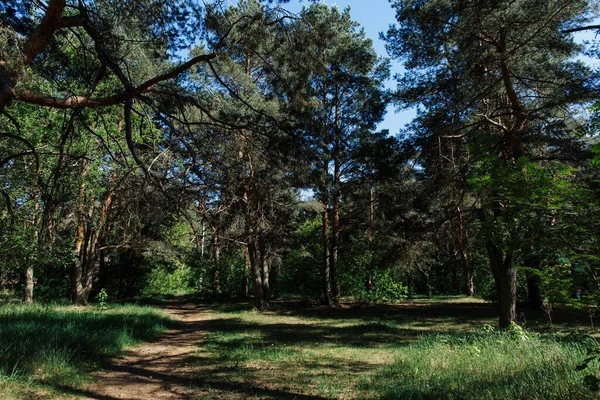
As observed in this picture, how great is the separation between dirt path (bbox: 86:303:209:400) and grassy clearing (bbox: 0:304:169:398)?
30 centimetres

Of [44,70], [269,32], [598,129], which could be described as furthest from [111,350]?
[598,129]

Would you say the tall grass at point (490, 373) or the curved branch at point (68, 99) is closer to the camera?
the tall grass at point (490, 373)

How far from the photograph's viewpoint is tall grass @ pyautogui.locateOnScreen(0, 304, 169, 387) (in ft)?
16.5

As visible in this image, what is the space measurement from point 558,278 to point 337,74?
15653mm

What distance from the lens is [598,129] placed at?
2.89 meters

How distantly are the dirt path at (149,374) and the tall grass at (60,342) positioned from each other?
Result: 12.2 inches

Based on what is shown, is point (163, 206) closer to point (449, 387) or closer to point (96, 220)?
point (449, 387)

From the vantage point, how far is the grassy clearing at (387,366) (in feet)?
13.5

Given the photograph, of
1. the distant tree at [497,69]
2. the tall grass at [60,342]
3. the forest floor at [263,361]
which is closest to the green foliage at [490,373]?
the forest floor at [263,361]

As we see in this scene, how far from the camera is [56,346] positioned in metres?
6.03

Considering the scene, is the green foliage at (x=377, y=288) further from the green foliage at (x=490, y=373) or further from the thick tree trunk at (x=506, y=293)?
the green foliage at (x=490, y=373)

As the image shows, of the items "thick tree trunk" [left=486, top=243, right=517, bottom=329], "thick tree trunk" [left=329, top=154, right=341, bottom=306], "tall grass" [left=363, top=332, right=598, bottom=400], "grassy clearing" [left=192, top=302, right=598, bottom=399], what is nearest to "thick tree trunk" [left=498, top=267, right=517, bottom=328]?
"thick tree trunk" [left=486, top=243, right=517, bottom=329]

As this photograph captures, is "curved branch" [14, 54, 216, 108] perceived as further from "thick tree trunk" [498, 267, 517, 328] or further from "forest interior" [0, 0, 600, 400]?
"thick tree trunk" [498, 267, 517, 328]

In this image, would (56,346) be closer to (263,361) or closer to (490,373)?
(263,361)
